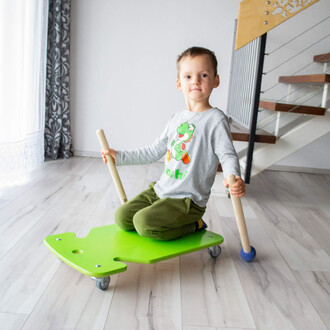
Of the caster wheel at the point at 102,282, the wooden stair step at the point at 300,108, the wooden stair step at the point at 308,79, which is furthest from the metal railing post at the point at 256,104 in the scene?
the caster wheel at the point at 102,282

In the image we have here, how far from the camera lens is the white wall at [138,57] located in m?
2.99

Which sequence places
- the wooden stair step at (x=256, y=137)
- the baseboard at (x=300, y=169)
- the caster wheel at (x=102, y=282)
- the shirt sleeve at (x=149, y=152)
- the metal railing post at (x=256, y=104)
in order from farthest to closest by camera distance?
the baseboard at (x=300, y=169), the wooden stair step at (x=256, y=137), the metal railing post at (x=256, y=104), the shirt sleeve at (x=149, y=152), the caster wheel at (x=102, y=282)

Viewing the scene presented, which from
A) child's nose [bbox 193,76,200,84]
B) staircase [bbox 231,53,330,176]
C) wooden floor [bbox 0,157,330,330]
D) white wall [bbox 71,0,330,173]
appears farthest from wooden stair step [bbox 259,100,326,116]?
child's nose [bbox 193,76,200,84]

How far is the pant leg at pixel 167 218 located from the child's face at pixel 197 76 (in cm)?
39

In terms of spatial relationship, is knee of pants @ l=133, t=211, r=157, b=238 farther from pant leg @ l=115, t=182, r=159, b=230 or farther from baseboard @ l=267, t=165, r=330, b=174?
baseboard @ l=267, t=165, r=330, b=174

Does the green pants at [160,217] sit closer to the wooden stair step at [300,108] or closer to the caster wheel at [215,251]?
the caster wheel at [215,251]

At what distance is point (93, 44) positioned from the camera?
3059 millimetres

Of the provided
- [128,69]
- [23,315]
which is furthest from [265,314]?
[128,69]

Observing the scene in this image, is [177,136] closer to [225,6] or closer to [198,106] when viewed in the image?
[198,106]

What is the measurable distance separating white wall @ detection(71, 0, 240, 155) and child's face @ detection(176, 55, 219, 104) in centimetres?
167

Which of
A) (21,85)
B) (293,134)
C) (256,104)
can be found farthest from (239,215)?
(21,85)

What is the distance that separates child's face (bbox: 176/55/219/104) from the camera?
141 centimetres

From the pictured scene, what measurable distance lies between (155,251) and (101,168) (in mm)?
1615

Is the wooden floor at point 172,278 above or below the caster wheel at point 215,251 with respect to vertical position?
below
